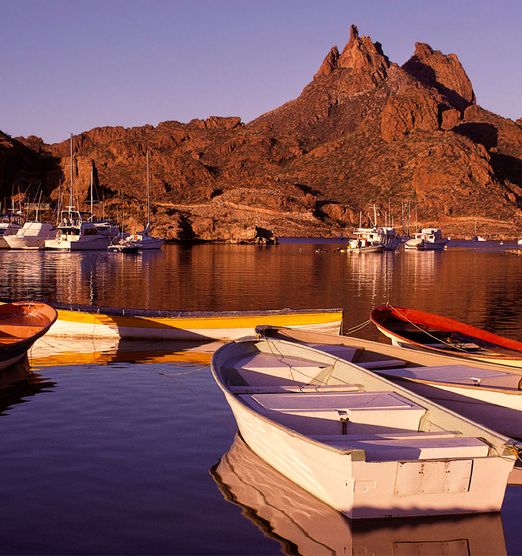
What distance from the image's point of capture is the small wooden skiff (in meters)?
14.3

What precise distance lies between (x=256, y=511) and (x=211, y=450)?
299 cm

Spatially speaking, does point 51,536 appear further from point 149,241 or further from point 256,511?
point 149,241

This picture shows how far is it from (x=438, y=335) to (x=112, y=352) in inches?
411

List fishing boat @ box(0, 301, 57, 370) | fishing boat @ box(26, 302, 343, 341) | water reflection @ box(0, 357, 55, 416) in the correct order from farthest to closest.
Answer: fishing boat @ box(26, 302, 343, 341), fishing boat @ box(0, 301, 57, 370), water reflection @ box(0, 357, 55, 416)

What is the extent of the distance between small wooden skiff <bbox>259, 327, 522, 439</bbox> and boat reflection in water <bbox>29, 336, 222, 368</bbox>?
18.9ft

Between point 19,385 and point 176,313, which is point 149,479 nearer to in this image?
point 19,385

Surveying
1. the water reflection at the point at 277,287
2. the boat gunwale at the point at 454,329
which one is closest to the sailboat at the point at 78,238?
the water reflection at the point at 277,287

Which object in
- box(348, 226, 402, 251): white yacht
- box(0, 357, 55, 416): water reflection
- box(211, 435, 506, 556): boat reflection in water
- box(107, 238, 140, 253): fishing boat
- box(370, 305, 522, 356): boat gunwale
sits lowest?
box(211, 435, 506, 556): boat reflection in water

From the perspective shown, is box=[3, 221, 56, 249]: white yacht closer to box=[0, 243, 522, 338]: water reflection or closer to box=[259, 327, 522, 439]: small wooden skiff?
box=[0, 243, 522, 338]: water reflection

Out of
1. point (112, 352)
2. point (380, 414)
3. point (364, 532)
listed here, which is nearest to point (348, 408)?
point (380, 414)

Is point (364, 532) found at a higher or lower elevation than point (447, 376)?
lower

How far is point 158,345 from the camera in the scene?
85.4 ft

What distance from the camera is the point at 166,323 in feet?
85.7

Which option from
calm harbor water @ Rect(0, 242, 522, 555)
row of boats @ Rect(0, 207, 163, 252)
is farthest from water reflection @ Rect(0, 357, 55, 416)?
A: row of boats @ Rect(0, 207, 163, 252)
